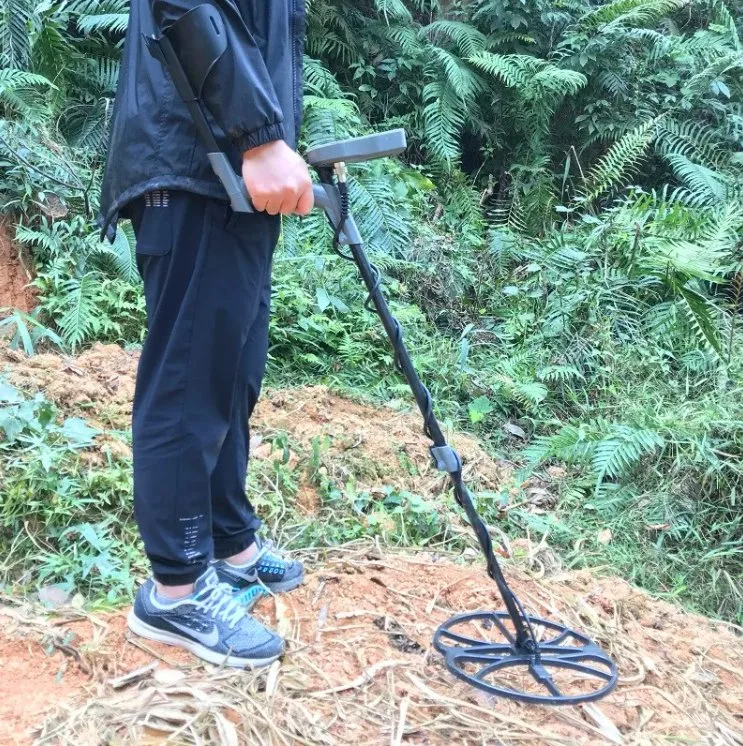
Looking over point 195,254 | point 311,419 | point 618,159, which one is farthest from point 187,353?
point 618,159

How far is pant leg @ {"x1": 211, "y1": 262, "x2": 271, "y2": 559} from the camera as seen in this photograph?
1.90 metres

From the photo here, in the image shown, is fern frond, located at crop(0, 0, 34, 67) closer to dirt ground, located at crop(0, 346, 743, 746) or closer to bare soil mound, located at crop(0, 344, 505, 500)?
bare soil mound, located at crop(0, 344, 505, 500)

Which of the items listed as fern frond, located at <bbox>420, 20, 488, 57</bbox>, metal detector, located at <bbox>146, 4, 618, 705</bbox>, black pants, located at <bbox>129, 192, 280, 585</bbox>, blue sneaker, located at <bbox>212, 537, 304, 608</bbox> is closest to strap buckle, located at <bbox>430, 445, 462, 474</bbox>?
metal detector, located at <bbox>146, 4, 618, 705</bbox>

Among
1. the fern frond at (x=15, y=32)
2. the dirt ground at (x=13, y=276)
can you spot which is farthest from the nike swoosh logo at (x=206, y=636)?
the fern frond at (x=15, y=32)

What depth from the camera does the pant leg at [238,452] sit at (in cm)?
190

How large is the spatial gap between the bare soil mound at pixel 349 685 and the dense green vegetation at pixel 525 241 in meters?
0.55

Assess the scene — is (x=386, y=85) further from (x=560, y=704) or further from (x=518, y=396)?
(x=560, y=704)

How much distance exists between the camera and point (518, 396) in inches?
165

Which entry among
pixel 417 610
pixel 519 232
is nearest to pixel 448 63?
pixel 519 232

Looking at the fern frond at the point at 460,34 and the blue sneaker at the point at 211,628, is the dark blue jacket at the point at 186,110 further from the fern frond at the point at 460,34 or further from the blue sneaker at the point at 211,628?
the fern frond at the point at 460,34

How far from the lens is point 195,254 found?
1.59 metres

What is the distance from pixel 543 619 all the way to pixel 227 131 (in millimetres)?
1489

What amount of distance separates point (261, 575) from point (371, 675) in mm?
464

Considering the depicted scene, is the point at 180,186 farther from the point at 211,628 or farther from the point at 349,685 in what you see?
the point at 349,685
